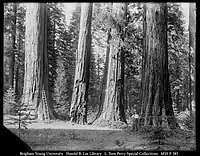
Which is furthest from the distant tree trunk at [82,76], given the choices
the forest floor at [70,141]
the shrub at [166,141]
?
the shrub at [166,141]

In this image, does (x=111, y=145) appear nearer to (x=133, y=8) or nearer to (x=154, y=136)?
(x=154, y=136)

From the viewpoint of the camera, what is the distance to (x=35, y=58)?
26.6 feet

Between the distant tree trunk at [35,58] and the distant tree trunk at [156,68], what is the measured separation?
367cm

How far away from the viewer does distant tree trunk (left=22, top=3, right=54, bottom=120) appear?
7.85 meters

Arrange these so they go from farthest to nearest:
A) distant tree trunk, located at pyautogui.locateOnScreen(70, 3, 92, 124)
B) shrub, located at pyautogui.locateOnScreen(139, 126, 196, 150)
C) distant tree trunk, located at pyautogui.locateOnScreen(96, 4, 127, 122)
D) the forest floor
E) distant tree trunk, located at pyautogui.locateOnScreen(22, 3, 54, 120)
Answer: distant tree trunk, located at pyautogui.locateOnScreen(96, 4, 127, 122)
distant tree trunk, located at pyautogui.locateOnScreen(70, 3, 92, 124)
distant tree trunk, located at pyautogui.locateOnScreen(22, 3, 54, 120)
the forest floor
shrub, located at pyautogui.locateOnScreen(139, 126, 196, 150)

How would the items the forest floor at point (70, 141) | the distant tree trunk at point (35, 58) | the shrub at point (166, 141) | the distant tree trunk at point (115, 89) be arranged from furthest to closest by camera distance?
the distant tree trunk at point (115, 89) < the distant tree trunk at point (35, 58) < the forest floor at point (70, 141) < the shrub at point (166, 141)

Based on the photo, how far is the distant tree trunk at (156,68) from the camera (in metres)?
6.06

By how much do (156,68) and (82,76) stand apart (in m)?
3.37

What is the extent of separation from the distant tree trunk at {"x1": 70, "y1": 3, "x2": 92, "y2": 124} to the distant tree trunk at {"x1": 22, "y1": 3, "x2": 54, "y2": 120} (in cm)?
96

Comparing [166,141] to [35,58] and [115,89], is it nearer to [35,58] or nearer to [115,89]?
[115,89]

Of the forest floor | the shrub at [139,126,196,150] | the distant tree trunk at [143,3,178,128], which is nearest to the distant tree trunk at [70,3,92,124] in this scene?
the forest floor

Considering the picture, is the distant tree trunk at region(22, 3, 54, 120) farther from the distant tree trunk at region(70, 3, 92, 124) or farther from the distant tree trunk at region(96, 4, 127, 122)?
the distant tree trunk at region(96, 4, 127, 122)

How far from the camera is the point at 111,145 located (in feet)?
16.3

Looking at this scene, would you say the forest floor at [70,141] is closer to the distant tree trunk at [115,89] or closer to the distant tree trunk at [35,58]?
the distant tree trunk at [35,58]
